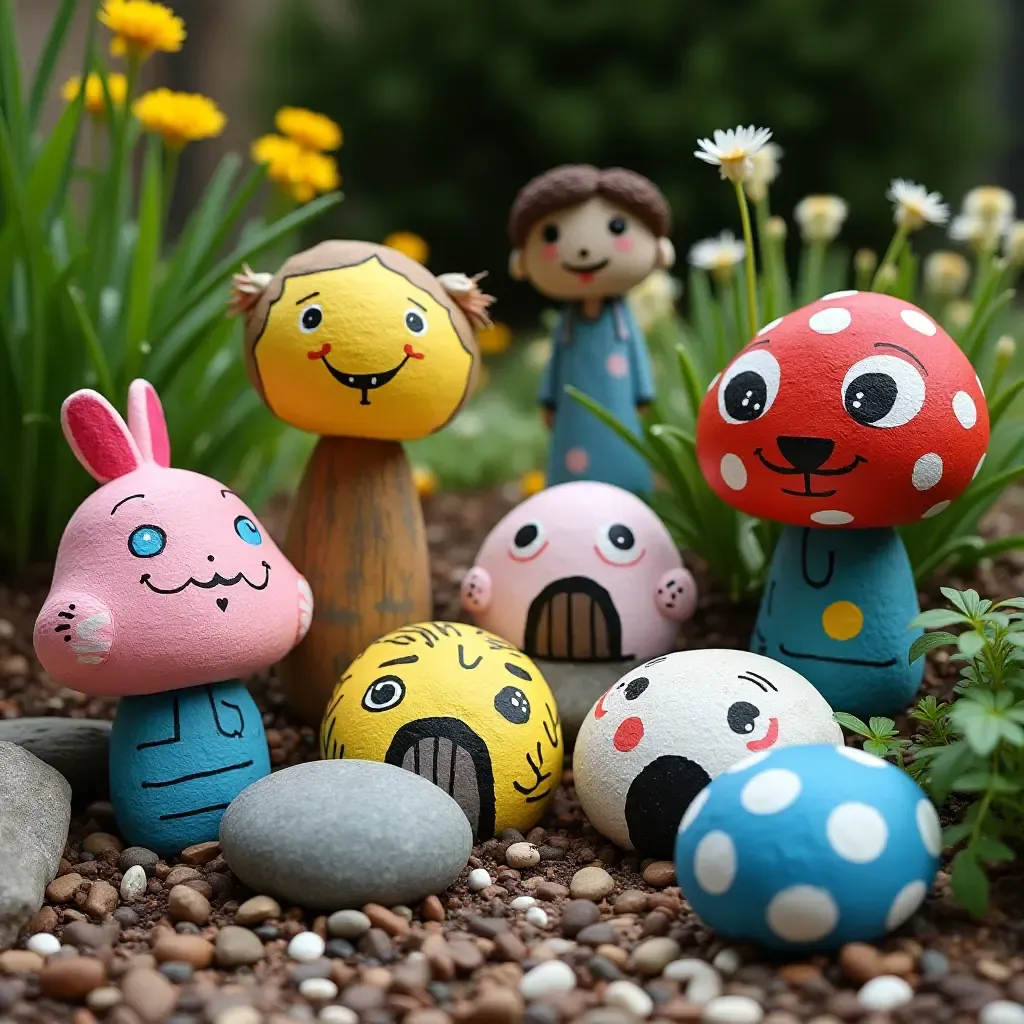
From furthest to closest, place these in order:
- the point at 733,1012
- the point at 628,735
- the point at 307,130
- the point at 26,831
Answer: the point at 307,130 < the point at 628,735 < the point at 26,831 < the point at 733,1012

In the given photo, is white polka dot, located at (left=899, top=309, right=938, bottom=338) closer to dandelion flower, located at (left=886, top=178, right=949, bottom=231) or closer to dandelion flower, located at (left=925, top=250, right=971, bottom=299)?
dandelion flower, located at (left=886, top=178, right=949, bottom=231)

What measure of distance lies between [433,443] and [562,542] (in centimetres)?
185

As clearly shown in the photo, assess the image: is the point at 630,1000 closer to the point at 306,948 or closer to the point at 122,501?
the point at 306,948

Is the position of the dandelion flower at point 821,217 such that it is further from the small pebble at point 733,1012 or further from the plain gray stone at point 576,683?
the small pebble at point 733,1012

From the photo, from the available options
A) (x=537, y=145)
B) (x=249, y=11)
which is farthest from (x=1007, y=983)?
(x=249, y=11)

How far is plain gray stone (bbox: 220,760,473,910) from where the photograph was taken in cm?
162

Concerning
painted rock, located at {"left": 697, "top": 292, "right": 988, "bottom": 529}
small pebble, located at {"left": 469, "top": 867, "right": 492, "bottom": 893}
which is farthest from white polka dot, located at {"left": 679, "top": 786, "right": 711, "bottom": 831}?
painted rock, located at {"left": 697, "top": 292, "right": 988, "bottom": 529}

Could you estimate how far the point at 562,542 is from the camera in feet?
7.37

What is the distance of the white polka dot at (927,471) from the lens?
1.89 meters

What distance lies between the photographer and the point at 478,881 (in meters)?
1.77

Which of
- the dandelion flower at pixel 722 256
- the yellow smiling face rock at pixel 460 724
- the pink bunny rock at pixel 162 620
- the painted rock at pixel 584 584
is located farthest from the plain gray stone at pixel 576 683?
the dandelion flower at pixel 722 256

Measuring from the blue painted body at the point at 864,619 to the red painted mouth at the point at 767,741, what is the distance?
34 centimetres

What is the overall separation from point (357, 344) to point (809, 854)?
3.67 ft

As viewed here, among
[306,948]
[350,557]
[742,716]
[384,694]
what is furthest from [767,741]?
[350,557]
